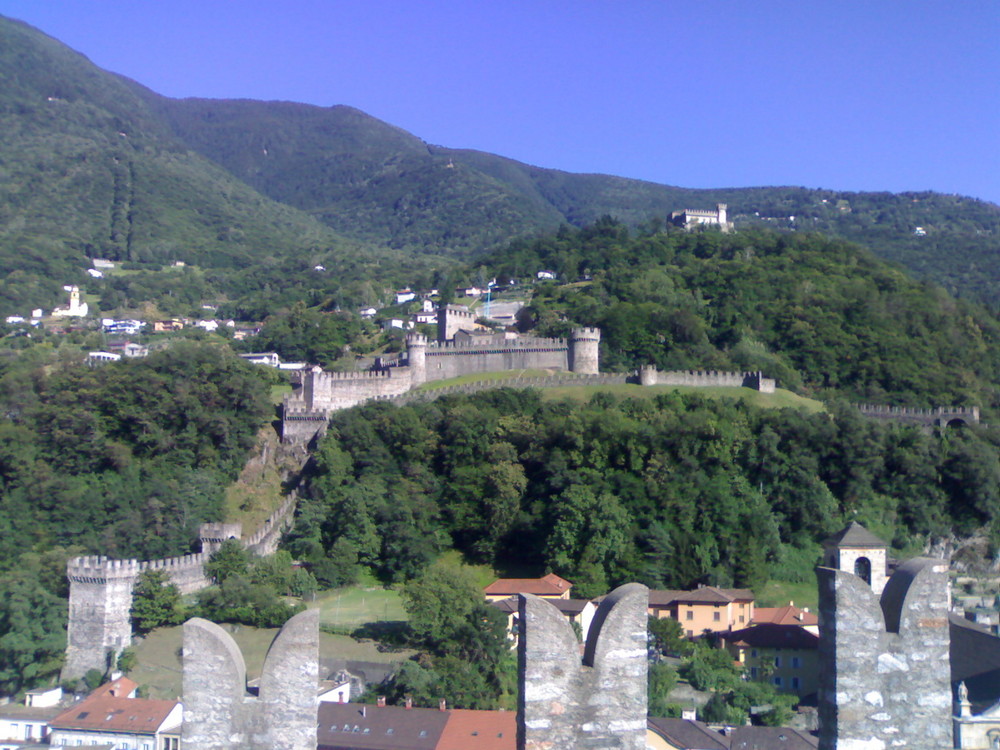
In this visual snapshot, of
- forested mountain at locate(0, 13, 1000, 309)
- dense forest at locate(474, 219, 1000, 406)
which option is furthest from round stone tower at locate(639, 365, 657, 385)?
forested mountain at locate(0, 13, 1000, 309)

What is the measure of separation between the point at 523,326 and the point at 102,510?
34.3 metres

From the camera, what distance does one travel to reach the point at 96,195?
138625mm

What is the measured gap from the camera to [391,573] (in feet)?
137

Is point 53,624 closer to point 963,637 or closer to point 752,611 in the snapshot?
point 752,611

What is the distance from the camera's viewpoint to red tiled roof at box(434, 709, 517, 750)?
24.6 metres

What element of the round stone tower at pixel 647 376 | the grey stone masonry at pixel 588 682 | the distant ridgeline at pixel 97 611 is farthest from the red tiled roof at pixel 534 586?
the grey stone masonry at pixel 588 682

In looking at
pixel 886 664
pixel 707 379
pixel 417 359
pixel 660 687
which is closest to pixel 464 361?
pixel 417 359

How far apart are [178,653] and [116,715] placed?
6.69 metres

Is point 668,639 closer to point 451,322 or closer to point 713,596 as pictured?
point 713,596

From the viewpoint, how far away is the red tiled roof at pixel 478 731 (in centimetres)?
2462

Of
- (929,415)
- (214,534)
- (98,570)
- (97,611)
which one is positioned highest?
(929,415)

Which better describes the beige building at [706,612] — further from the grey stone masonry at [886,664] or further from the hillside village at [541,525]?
the grey stone masonry at [886,664]

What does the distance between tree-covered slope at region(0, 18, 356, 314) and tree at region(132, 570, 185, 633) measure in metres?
77.8

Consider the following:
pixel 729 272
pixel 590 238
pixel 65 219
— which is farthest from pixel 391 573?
pixel 65 219
